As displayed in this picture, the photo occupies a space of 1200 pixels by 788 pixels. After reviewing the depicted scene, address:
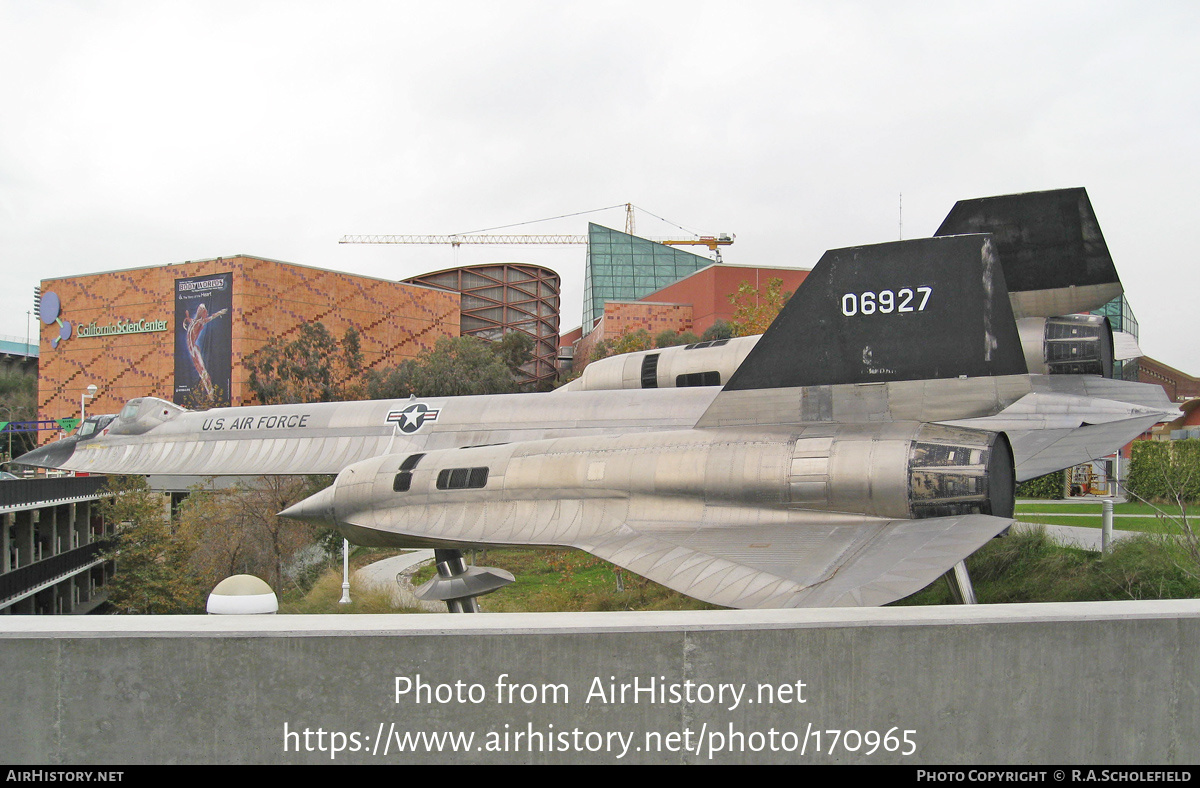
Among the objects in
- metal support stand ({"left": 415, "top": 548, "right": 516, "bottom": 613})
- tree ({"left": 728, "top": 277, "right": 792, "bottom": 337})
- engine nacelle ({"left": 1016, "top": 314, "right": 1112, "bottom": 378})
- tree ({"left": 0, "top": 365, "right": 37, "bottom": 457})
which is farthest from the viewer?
tree ({"left": 0, "top": 365, "right": 37, "bottom": 457})

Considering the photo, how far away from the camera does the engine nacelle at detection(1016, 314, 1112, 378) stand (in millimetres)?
11516

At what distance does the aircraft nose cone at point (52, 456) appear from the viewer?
20.4 meters

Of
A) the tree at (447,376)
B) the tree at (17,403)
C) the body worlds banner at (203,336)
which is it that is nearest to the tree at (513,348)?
the tree at (447,376)

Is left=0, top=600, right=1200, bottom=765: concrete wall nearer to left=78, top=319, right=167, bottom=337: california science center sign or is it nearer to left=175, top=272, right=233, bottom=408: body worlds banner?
left=175, top=272, right=233, bottom=408: body worlds banner

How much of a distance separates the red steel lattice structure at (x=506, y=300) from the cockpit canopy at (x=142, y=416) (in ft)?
244

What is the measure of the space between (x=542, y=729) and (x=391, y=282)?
60.0m

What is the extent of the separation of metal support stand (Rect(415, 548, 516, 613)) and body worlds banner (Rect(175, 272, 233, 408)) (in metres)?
46.7

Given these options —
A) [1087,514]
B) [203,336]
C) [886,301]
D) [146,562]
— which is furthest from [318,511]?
[203,336]

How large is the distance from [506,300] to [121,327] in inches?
1843

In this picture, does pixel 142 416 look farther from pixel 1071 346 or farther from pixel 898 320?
pixel 1071 346

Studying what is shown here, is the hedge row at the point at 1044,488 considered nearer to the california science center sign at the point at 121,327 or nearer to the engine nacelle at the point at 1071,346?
the engine nacelle at the point at 1071,346

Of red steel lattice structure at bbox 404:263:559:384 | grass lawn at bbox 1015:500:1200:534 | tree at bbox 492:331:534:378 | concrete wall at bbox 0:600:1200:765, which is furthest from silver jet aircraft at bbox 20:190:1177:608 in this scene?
red steel lattice structure at bbox 404:263:559:384

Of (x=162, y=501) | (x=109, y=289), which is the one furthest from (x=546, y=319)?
(x=162, y=501)

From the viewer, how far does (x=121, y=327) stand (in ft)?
189
